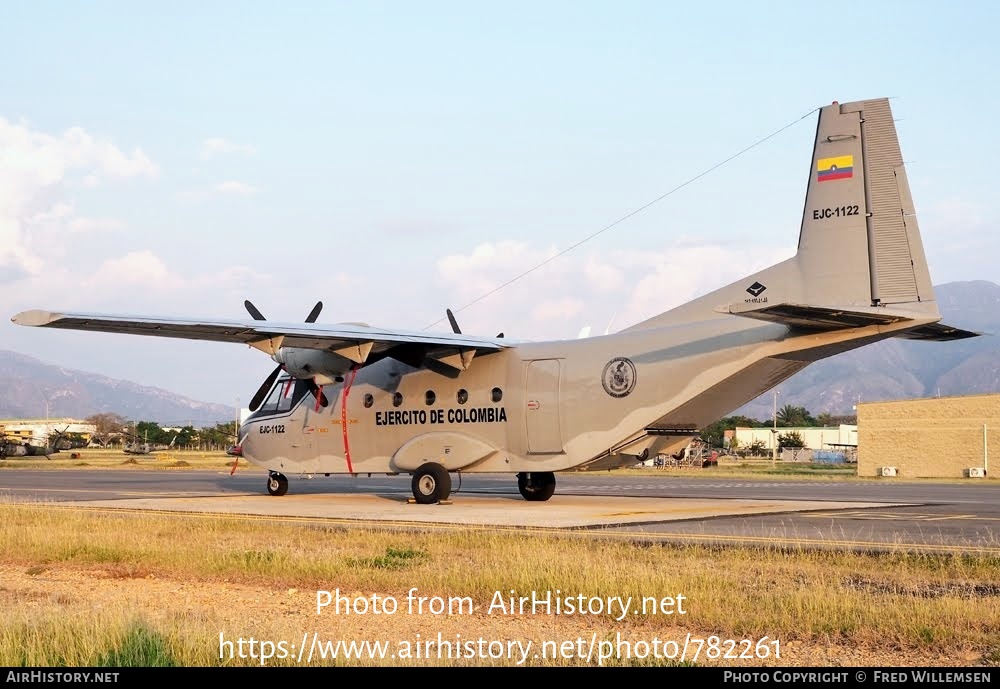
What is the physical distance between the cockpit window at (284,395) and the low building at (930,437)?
126 ft

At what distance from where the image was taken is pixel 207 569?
1377 centimetres

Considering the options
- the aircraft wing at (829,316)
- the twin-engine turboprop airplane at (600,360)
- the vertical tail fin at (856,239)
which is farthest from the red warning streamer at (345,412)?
the aircraft wing at (829,316)

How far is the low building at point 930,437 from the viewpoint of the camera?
55219 millimetres

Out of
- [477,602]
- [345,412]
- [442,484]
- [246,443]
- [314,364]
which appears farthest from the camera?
[246,443]

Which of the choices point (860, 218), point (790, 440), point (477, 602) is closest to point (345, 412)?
point (860, 218)

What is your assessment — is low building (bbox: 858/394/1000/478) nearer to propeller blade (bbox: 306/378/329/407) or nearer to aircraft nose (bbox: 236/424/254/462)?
aircraft nose (bbox: 236/424/254/462)

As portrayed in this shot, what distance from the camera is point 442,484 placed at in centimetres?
2534

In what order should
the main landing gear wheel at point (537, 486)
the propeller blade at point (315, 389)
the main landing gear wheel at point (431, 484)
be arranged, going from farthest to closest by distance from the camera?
the propeller blade at point (315, 389) → the main landing gear wheel at point (537, 486) → the main landing gear wheel at point (431, 484)

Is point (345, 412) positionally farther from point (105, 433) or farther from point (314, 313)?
point (105, 433)

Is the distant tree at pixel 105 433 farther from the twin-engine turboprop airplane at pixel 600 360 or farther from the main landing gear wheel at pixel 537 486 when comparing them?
the main landing gear wheel at pixel 537 486

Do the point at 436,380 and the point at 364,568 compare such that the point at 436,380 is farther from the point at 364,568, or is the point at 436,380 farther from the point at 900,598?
the point at 900,598

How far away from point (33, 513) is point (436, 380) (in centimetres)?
958

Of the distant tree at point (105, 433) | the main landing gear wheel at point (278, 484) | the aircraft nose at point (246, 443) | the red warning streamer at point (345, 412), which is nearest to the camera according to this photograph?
the red warning streamer at point (345, 412)

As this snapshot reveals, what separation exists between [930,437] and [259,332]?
4448 centimetres
